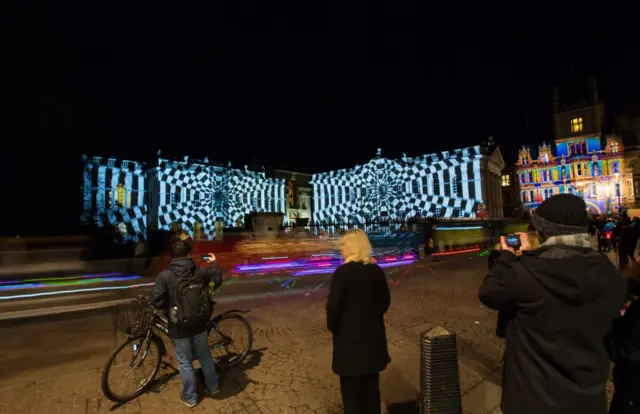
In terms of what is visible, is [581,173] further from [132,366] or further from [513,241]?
[132,366]

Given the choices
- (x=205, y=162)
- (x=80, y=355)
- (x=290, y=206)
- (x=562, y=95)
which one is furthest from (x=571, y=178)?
(x=80, y=355)

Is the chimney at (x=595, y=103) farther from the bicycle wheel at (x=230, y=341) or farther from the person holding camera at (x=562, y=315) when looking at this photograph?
the person holding camera at (x=562, y=315)

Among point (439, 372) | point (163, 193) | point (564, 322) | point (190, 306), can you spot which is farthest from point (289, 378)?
point (163, 193)

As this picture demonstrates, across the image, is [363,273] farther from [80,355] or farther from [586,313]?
[80,355]

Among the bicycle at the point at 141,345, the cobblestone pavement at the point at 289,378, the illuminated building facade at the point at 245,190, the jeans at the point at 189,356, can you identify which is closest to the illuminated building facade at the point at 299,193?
the illuminated building facade at the point at 245,190

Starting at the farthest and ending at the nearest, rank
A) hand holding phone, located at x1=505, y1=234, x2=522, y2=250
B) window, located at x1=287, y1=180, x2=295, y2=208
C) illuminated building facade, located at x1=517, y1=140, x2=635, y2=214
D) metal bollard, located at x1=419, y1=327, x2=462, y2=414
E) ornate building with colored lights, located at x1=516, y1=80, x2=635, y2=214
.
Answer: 1. window, located at x1=287, y1=180, x2=295, y2=208
2. ornate building with colored lights, located at x1=516, y1=80, x2=635, y2=214
3. illuminated building facade, located at x1=517, y1=140, x2=635, y2=214
4. metal bollard, located at x1=419, y1=327, x2=462, y2=414
5. hand holding phone, located at x1=505, y1=234, x2=522, y2=250

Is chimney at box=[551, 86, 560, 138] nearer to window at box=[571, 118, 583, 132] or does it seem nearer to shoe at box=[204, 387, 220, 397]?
window at box=[571, 118, 583, 132]

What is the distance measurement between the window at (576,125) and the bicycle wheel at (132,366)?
207 feet

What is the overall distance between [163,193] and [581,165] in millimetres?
53741

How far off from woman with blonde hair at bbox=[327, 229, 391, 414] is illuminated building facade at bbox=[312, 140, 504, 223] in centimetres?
3425

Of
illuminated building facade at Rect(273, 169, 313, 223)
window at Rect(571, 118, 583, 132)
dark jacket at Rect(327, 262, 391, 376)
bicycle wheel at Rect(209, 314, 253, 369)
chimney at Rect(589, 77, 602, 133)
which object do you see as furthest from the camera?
illuminated building facade at Rect(273, 169, 313, 223)

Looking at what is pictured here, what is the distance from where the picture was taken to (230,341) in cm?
463

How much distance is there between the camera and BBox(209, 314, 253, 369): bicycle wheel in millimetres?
4621

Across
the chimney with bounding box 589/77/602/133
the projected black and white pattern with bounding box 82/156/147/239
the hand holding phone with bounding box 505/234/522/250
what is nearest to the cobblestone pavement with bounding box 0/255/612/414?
the hand holding phone with bounding box 505/234/522/250
